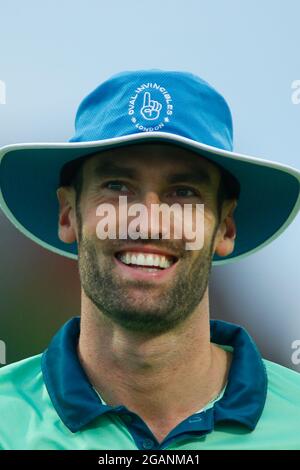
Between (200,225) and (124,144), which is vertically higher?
(124,144)

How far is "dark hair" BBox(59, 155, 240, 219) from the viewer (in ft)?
6.52

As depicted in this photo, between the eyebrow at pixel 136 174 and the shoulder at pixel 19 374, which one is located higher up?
the eyebrow at pixel 136 174

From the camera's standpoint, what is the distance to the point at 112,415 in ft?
6.00

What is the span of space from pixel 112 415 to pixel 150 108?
3.05 feet

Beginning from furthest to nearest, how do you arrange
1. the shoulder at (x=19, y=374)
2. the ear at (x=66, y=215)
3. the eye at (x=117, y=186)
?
the ear at (x=66, y=215) < the shoulder at (x=19, y=374) < the eye at (x=117, y=186)

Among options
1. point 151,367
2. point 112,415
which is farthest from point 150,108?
point 112,415

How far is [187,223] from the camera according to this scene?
72.0 inches

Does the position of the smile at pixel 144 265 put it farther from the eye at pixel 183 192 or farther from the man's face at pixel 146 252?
the eye at pixel 183 192

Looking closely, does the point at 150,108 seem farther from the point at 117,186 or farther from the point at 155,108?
the point at 117,186

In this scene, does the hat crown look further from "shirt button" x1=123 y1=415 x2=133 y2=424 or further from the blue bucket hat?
"shirt button" x1=123 y1=415 x2=133 y2=424

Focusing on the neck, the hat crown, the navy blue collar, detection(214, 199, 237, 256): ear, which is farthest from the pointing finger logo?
the navy blue collar

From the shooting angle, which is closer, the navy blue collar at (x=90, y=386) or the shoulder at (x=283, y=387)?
the navy blue collar at (x=90, y=386)

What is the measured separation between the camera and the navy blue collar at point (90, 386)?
1.82m

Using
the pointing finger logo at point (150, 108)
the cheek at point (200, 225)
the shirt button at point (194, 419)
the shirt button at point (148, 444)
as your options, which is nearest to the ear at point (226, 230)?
the cheek at point (200, 225)
